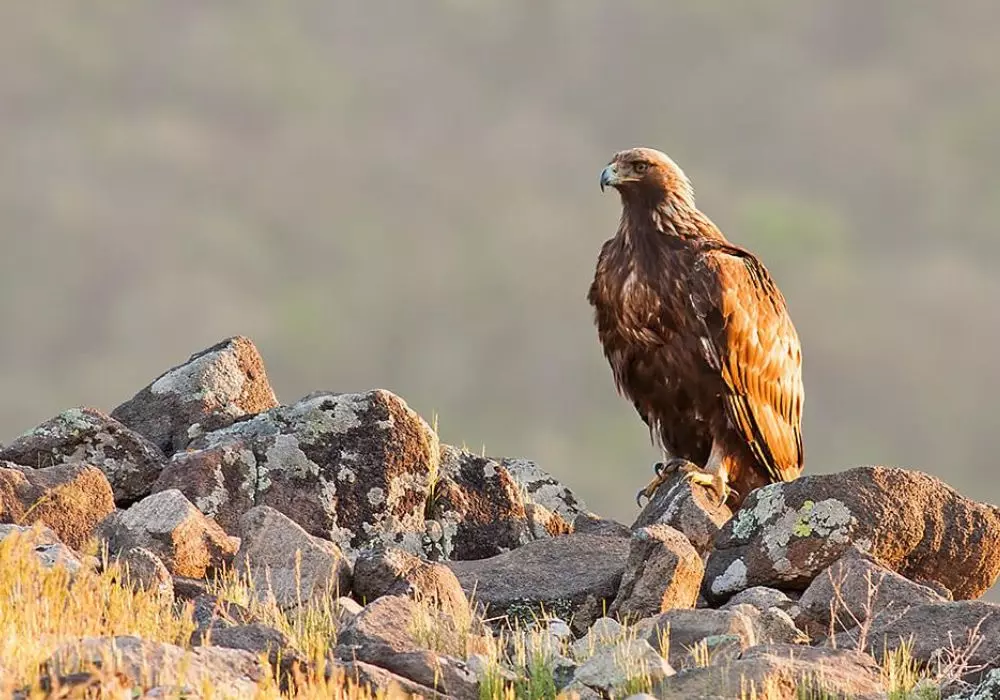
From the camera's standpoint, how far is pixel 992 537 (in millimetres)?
13094

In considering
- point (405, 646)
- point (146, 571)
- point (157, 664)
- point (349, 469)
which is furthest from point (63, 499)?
point (157, 664)

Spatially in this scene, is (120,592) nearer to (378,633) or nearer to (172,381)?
(378,633)

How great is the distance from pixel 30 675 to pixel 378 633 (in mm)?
2344

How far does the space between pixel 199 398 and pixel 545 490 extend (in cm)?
332

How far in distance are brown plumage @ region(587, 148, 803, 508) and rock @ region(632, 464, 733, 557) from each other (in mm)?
661

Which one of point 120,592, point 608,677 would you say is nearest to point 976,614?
point 608,677

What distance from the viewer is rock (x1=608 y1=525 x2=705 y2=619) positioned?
1149cm

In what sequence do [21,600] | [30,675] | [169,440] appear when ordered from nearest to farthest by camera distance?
[30,675]
[21,600]
[169,440]

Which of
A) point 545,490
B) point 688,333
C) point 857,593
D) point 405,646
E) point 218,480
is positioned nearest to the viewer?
point 405,646

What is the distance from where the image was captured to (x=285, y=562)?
1164cm

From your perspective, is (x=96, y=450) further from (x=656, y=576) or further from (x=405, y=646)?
(x=405, y=646)

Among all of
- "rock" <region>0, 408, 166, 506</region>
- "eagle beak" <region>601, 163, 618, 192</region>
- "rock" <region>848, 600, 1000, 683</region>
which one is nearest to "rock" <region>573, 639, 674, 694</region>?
"rock" <region>848, 600, 1000, 683</region>

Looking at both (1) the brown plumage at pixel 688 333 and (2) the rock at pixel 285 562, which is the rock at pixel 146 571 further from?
(1) the brown plumage at pixel 688 333

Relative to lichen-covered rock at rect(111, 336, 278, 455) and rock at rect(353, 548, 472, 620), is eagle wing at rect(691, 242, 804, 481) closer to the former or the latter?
lichen-covered rock at rect(111, 336, 278, 455)
